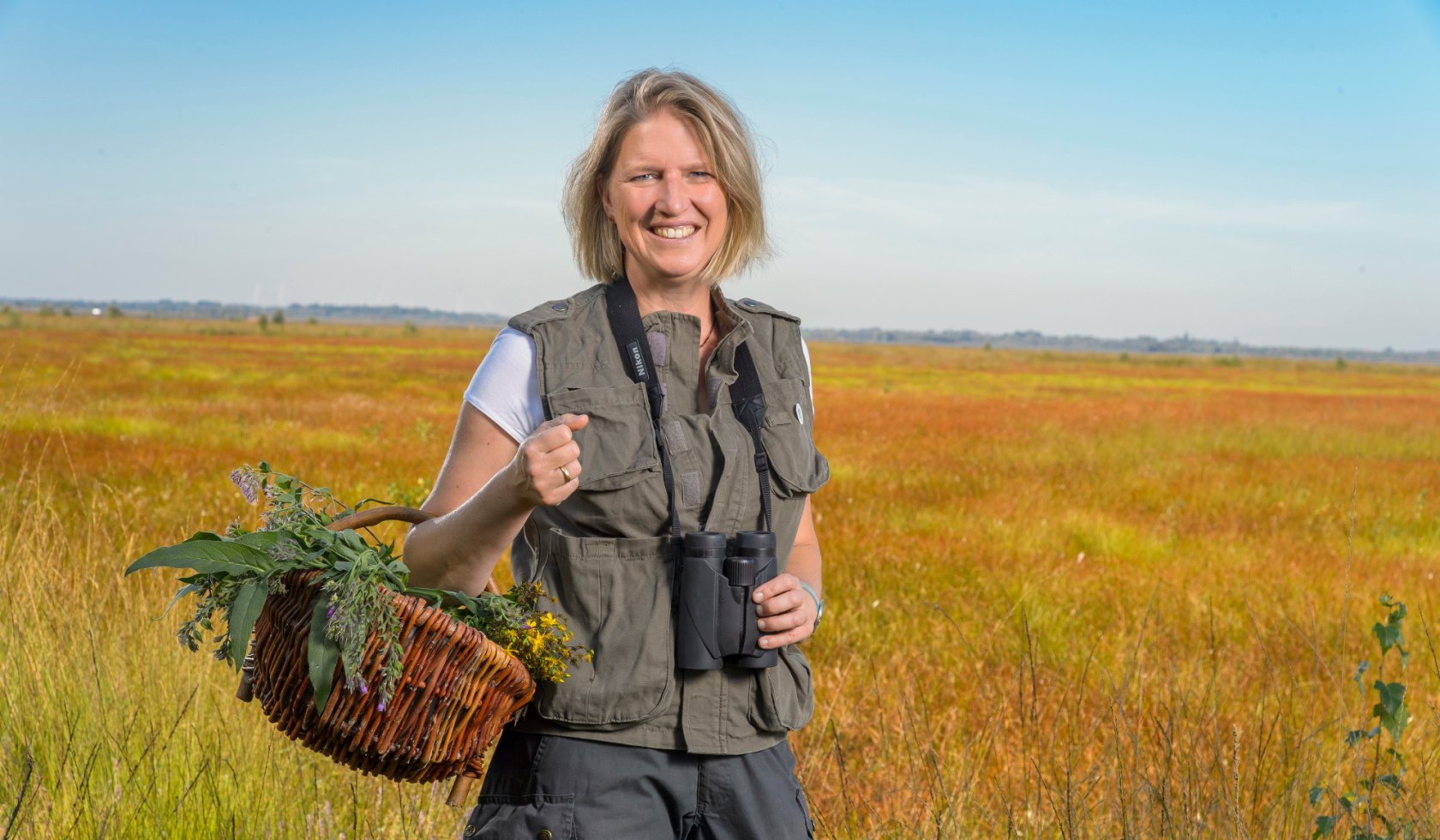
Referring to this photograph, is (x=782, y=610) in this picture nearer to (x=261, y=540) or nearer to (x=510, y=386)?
(x=510, y=386)

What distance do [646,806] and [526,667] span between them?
34 centimetres

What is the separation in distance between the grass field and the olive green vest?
3.29 feet

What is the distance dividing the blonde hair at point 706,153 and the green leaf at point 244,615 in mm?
974

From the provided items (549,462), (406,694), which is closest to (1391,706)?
(549,462)

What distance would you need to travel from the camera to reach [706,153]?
2.24m

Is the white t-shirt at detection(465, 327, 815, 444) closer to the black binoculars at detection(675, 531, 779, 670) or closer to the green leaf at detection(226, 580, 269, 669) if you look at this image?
the black binoculars at detection(675, 531, 779, 670)

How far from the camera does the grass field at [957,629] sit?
3283mm

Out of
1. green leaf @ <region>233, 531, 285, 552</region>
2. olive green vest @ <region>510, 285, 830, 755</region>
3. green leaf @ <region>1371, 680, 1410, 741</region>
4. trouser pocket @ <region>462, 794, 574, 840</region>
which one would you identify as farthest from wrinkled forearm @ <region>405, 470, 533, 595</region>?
green leaf @ <region>1371, 680, 1410, 741</region>

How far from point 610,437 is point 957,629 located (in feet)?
6.35

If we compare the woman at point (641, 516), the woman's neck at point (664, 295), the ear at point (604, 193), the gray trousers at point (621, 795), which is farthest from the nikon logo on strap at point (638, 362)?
the gray trousers at point (621, 795)

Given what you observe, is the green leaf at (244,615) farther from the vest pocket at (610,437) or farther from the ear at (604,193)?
the ear at (604,193)

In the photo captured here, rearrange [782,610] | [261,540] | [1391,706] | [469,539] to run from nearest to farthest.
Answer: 1. [261,540]
2. [469,539]
3. [782,610]
4. [1391,706]

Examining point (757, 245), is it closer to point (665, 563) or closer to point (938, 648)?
point (665, 563)

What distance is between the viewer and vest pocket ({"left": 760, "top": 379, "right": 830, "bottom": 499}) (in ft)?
7.02
